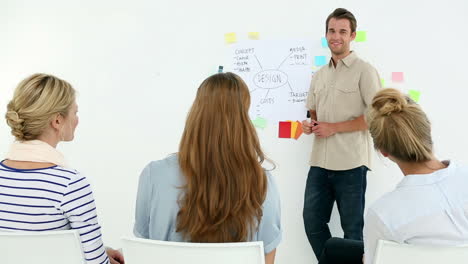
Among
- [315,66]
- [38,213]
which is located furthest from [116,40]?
[38,213]

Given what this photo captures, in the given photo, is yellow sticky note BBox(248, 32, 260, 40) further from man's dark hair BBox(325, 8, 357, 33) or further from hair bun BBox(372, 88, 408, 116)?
hair bun BBox(372, 88, 408, 116)

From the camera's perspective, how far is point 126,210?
3234 millimetres

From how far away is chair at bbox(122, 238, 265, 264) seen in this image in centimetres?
112

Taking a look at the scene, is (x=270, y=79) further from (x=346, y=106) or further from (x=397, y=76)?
(x=397, y=76)

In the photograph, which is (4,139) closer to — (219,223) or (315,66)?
(315,66)

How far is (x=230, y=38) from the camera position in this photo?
2932mm

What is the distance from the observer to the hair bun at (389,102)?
1385 millimetres

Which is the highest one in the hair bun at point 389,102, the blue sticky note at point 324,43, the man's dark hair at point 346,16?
the man's dark hair at point 346,16

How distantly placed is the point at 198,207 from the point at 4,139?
8.95 feet

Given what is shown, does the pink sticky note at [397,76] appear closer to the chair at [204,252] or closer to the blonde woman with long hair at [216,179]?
the blonde woman with long hair at [216,179]

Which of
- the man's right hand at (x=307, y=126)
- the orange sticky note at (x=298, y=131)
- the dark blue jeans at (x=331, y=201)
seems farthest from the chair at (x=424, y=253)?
the orange sticky note at (x=298, y=131)

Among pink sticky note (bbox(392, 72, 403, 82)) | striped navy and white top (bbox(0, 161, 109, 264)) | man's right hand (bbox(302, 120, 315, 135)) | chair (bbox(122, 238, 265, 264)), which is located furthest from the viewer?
pink sticky note (bbox(392, 72, 403, 82))

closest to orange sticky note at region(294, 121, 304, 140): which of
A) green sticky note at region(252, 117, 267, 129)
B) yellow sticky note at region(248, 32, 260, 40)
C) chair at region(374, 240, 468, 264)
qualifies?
green sticky note at region(252, 117, 267, 129)

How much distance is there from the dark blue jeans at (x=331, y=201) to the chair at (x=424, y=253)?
4.21 feet
